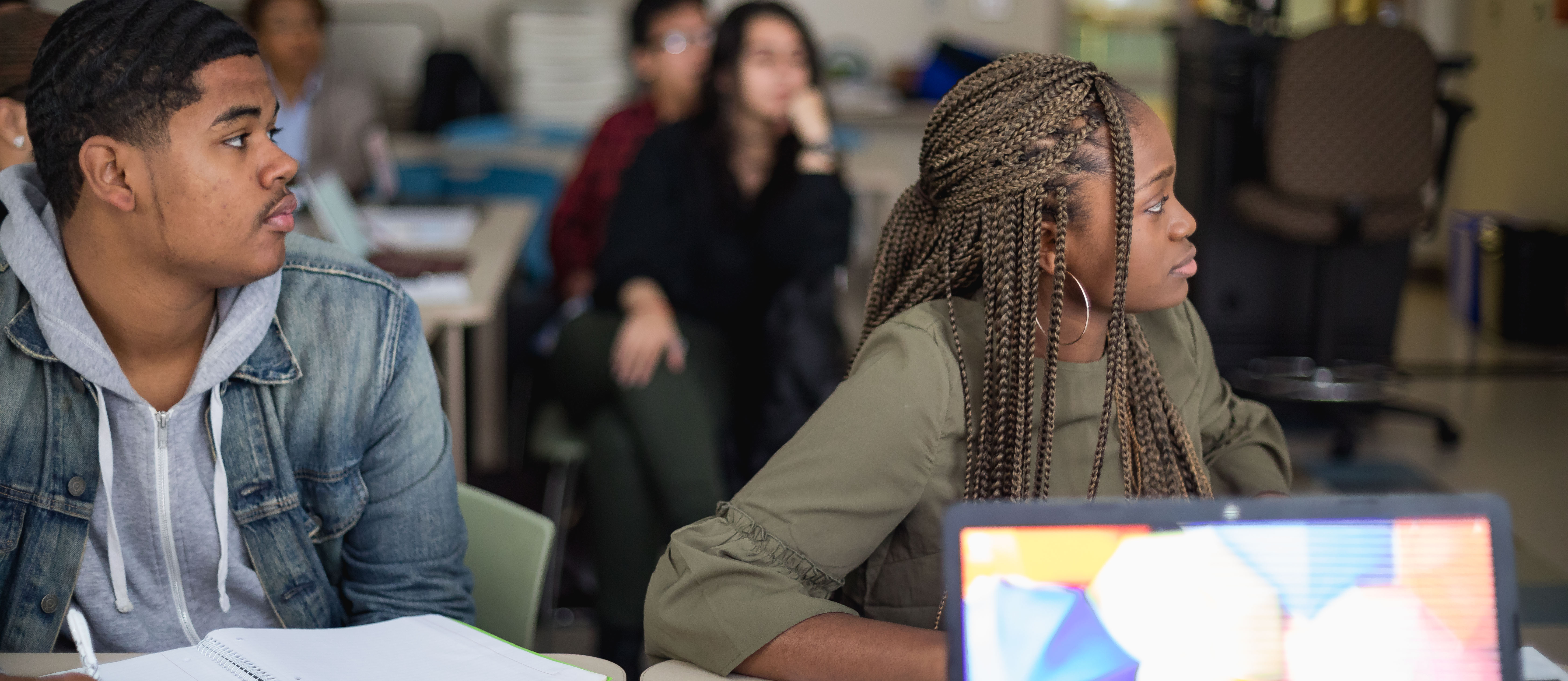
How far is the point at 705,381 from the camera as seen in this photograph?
2.29 meters

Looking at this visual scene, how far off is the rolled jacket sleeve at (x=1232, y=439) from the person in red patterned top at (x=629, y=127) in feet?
6.00

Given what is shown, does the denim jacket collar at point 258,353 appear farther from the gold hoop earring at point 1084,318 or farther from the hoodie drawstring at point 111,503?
the gold hoop earring at point 1084,318

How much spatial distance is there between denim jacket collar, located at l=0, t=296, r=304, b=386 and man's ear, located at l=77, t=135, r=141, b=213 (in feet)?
0.42

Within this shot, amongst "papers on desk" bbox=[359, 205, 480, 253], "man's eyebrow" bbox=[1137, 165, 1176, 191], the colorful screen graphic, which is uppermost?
"man's eyebrow" bbox=[1137, 165, 1176, 191]

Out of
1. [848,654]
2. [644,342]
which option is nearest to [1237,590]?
[848,654]

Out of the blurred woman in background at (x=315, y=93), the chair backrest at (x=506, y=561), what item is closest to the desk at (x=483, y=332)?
the blurred woman in background at (x=315, y=93)

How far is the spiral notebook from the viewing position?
2.88ft

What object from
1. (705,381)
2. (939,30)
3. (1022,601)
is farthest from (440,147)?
(1022,601)

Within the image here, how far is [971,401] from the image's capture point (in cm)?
105

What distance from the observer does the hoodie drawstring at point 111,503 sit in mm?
1090

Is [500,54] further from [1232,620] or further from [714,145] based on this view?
[1232,620]

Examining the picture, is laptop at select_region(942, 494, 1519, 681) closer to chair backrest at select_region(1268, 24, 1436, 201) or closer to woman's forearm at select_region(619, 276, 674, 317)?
woman's forearm at select_region(619, 276, 674, 317)

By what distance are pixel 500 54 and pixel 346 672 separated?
4942 millimetres

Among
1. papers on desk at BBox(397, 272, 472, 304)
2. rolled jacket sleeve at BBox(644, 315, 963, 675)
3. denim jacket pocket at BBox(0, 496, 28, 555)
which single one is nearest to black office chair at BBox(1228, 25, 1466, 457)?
papers on desk at BBox(397, 272, 472, 304)
